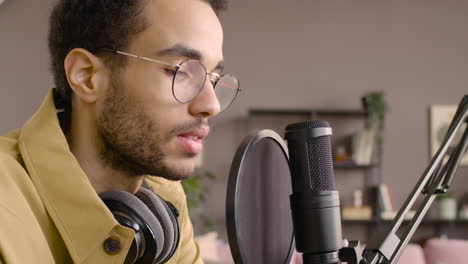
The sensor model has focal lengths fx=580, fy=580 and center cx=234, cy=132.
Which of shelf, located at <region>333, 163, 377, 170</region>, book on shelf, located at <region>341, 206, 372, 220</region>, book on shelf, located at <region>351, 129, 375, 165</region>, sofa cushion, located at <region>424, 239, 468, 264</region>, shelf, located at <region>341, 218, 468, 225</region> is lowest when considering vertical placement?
shelf, located at <region>341, 218, 468, 225</region>

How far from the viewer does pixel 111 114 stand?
1.12 m

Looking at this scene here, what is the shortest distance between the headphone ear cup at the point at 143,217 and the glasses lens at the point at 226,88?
336 mm

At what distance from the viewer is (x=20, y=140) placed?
39.9 inches

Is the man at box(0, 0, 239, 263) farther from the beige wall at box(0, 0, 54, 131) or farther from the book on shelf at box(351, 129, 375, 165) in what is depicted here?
the beige wall at box(0, 0, 54, 131)

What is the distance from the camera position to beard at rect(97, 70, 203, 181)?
108 cm

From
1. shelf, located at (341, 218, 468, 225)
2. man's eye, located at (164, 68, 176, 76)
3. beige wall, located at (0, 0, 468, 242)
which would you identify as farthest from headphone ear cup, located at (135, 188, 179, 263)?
beige wall, located at (0, 0, 468, 242)

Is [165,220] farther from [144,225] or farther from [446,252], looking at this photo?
[446,252]

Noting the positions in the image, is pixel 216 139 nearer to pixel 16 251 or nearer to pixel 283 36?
pixel 283 36

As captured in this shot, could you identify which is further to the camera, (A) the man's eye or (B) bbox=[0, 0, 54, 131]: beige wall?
(B) bbox=[0, 0, 54, 131]: beige wall

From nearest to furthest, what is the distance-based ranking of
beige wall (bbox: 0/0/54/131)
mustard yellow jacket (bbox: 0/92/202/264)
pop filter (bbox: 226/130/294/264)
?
pop filter (bbox: 226/130/294/264)
mustard yellow jacket (bbox: 0/92/202/264)
beige wall (bbox: 0/0/54/131)

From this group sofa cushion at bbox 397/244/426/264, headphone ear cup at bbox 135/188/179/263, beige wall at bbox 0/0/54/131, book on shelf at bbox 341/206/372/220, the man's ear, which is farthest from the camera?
beige wall at bbox 0/0/54/131

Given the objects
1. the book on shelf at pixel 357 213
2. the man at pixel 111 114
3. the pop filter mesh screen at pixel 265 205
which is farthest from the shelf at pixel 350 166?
the pop filter mesh screen at pixel 265 205

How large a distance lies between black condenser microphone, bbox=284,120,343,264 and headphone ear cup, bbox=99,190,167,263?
0.94 feet

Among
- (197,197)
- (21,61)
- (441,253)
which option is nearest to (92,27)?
(441,253)
